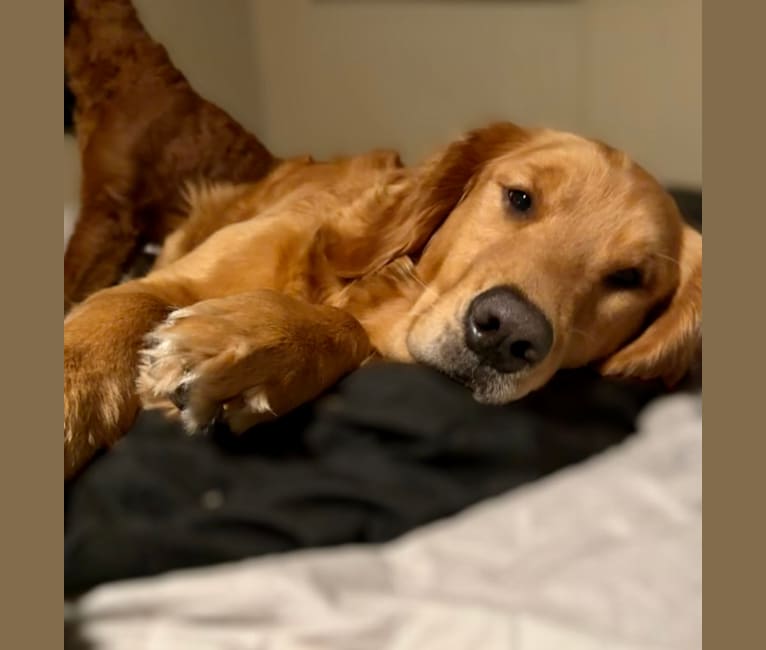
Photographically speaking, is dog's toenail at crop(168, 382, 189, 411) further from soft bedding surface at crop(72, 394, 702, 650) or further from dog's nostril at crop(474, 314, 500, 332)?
dog's nostril at crop(474, 314, 500, 332)

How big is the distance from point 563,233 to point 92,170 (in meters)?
1.39

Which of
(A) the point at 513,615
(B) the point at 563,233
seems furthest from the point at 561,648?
(B) the point at 563,233

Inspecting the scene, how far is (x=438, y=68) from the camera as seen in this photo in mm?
2174

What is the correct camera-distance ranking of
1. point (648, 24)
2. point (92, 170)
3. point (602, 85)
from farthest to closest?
point (92, 170)
point (602, 85)
point (648, 24)

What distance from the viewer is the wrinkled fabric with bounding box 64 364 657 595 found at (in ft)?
3.63

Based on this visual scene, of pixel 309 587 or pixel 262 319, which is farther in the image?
pixel 262 319

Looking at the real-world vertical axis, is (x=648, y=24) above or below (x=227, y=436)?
above

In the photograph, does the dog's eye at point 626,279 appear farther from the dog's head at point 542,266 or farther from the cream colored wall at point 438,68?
the cream colored wall at point 438,68

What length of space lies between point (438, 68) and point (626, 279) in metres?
0.94

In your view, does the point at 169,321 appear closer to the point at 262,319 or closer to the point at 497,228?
the point at 262,319

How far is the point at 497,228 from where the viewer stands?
1.47 m

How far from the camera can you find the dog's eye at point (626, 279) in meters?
1.47

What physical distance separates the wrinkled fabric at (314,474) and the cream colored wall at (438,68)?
80cm

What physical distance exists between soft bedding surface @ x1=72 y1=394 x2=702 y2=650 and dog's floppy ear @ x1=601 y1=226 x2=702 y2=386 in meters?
0.30
